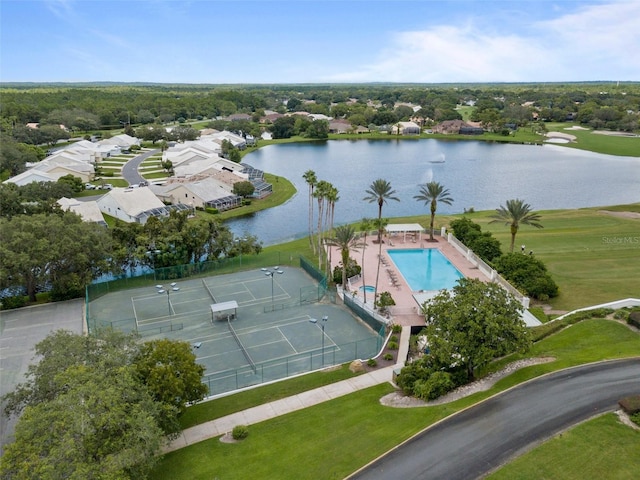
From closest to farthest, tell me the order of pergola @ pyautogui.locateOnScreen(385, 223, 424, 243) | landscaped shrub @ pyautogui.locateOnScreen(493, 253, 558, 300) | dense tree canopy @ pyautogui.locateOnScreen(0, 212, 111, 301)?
dense tree canopy @ pyautogui.locateOnScreen(0, 212, 111, 301)
landscaped shrub @ pyautogui.locateOnScreen(493, 253, 558, 300)
pergola @ pyautogui.locateOnScreen(385, 223, 424, 243)

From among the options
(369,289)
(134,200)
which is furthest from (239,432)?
(134,200)

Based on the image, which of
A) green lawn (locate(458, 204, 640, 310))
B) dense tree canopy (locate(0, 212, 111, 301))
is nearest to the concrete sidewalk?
green lawn (locate(458, 204, 640, 310))

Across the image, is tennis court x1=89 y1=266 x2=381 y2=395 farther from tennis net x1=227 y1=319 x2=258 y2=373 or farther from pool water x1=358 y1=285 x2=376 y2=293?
pool water x1=358 y1=285 x2=376 y2=293

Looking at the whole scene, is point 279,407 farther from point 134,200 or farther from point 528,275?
point 134,200

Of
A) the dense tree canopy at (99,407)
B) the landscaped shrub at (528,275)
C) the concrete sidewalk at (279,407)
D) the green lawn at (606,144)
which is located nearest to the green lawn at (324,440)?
the concrete sidewalk at (279,407)

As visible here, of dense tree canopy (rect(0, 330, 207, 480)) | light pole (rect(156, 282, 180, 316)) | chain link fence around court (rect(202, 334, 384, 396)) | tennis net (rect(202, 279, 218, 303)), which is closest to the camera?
dense tree canopy (rect(0, 330, 207, 480))

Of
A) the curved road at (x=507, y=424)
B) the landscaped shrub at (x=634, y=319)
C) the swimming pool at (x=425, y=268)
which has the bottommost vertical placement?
the swimming pool at (x=425, y=268)

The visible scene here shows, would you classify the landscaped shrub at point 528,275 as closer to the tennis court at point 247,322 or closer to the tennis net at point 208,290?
the tennis court at point 247,322
